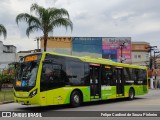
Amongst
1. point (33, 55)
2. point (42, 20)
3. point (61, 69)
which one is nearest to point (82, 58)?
point (61, 69)

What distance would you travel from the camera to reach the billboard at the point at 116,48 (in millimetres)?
74188

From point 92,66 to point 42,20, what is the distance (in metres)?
16.4

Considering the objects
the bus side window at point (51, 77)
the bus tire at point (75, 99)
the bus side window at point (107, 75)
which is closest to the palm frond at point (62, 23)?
the bus side window at point (107, 75)

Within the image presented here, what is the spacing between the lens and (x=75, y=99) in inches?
814

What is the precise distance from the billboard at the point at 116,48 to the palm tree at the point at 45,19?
36.9 m

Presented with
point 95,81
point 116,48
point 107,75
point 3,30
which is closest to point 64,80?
point 95,81

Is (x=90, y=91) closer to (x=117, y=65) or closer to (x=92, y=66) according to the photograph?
(x=92, y=66)

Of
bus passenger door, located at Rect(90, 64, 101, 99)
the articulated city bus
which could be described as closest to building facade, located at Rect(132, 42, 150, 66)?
the articulated city bus

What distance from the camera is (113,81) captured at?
24984mm

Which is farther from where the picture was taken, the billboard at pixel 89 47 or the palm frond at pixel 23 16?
the billboard at pixel 89 47

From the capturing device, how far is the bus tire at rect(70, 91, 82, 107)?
66.9ft

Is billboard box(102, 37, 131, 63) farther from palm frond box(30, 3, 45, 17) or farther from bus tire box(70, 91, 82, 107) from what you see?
bus tire box(70, 91, 82, 107)

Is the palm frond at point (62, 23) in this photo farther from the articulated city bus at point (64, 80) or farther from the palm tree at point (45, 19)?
the articulated city bus at point (64, 80)

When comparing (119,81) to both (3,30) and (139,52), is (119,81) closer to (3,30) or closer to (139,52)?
(3,30)
